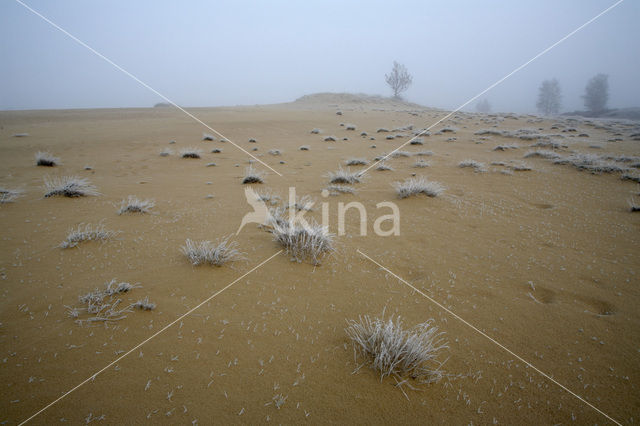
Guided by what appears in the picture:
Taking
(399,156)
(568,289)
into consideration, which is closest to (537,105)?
(399,156)

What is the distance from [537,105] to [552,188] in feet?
321

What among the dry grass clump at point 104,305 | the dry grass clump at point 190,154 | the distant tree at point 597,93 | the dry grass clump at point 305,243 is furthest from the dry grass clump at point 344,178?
the distant tree at point 597,93

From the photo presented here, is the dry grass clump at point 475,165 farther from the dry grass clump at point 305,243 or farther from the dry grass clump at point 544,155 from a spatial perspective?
the dry grass clump at point 305,243

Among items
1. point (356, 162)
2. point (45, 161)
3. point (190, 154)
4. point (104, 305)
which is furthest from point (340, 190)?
point (45, 161)

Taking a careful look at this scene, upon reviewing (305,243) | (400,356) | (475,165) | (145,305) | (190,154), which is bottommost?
(400,356)

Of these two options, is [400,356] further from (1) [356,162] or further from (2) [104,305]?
(1) [356,162]

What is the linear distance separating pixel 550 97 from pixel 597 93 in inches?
434

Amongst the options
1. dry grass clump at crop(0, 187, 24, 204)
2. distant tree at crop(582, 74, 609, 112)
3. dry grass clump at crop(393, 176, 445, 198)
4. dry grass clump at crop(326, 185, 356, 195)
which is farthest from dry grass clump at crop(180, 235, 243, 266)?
distant tree at crop(582, 74, 609, 112)

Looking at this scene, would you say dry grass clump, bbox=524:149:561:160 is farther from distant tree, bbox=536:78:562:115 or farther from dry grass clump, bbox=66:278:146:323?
distant tree, bbox=536:78:562:115

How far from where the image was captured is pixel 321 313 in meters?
2.54

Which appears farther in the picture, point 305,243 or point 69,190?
point 69,190

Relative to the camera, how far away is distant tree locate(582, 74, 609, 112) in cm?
6556

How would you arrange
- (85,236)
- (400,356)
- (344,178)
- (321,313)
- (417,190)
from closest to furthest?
1. (400,356)
2. (321,313)
3. (85,236)
4. (417,190)
5. (344,178)

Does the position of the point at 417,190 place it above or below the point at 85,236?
above
